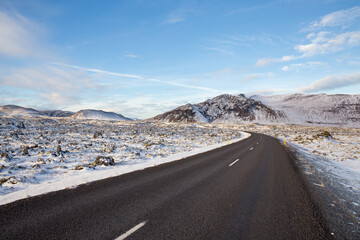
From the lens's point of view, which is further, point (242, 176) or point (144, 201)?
point (242, 176)

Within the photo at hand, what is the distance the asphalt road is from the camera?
13.0 ft

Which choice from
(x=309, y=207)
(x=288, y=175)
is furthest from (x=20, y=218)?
(x=288, y=175)

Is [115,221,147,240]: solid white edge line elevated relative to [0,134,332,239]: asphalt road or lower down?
elevated

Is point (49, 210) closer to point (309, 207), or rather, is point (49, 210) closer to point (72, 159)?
point (309, 207)

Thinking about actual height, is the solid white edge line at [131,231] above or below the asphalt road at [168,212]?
above

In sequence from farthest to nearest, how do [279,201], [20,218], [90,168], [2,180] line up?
[90,168]
[2,180]
[279,201]
[20,218]

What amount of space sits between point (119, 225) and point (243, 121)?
197 m

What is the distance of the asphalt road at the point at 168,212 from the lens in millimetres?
3959

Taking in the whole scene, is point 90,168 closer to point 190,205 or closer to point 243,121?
point 190,205

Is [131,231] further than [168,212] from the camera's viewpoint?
No

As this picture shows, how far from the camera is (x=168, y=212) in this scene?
4.86 meters

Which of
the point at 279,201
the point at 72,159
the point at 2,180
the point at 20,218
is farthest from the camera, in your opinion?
the point at 72,159

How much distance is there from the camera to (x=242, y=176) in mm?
8672

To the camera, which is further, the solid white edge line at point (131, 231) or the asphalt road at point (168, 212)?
the asphalt road at point (168, 212)
